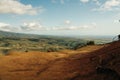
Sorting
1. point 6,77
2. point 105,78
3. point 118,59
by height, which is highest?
point 118,59

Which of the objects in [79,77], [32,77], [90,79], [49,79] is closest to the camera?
[90,79]

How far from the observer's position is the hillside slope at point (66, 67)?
2975 cm

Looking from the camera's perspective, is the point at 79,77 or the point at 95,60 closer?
the point at 79,77

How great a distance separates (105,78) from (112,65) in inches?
113

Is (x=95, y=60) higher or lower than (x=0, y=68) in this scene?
higher

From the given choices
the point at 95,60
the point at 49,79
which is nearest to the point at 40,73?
the point at 49,79

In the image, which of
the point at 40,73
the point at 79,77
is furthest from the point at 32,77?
the point at 79,77

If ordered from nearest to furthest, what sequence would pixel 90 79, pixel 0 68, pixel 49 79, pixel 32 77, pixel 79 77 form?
pixel 90 79, pixel 79 77, pixel 49 79, pixel 32 77, pixel 0 68

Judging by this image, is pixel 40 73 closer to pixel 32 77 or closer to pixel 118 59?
pixel 32 77

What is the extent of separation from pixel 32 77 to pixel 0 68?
13.4 meters

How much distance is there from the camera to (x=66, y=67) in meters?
41.6

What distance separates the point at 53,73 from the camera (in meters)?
38.6

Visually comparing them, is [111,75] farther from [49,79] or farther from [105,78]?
[49,79]

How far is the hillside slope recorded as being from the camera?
97.6 feet
